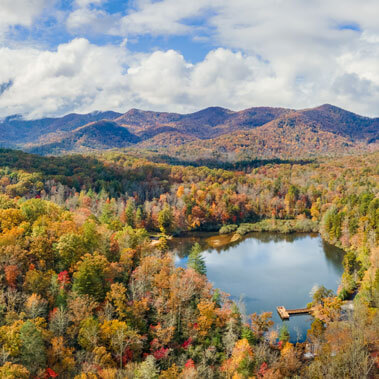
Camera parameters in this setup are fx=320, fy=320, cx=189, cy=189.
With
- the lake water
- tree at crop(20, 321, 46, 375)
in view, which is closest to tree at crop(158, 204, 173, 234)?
the lake water

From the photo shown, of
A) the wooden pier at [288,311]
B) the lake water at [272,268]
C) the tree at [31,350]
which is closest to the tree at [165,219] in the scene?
the lake water at [272,268]

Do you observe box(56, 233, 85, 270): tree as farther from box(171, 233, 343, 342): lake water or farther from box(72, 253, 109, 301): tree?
box(171, 233, 343, 342): lake water

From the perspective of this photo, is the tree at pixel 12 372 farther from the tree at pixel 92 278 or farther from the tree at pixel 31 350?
the tree at pixel 92 278

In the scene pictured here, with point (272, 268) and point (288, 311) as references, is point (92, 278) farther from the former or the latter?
point (272, 268)

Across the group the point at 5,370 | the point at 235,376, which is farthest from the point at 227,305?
the point at 5,370

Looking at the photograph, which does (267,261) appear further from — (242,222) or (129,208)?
(129,208)

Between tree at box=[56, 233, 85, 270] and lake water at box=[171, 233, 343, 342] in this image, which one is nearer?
tree at box=[56, 233, 85, 270]
